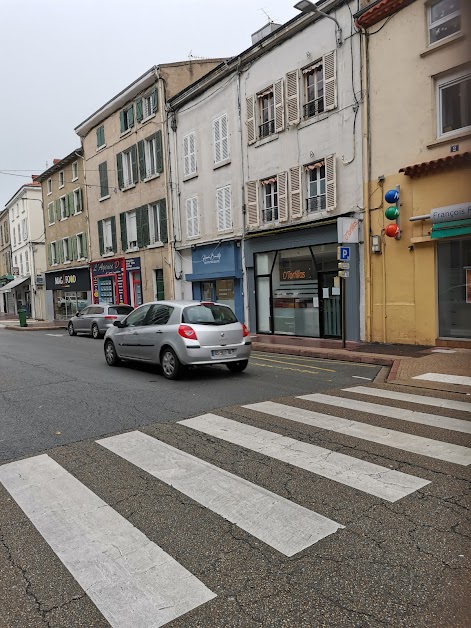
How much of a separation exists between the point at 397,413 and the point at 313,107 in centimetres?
1191

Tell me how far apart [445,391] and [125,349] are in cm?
627

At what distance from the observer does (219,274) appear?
1919cm

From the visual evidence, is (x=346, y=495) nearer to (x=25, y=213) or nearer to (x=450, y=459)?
(x=450, y=459)

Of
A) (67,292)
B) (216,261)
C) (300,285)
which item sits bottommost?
(300,285)

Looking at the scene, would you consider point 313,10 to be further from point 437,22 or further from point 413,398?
point 413,398

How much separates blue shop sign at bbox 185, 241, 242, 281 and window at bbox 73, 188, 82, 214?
13.4 m

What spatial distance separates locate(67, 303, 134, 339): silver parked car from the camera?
1941 centimetres

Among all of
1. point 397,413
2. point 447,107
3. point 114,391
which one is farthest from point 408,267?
point 114,391

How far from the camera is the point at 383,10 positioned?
12.4 m

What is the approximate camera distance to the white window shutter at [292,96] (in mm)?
15359

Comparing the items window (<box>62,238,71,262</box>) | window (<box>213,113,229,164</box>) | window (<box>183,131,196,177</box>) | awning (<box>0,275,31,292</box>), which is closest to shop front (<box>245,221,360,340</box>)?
window (<box>213,113,229,164</box>)

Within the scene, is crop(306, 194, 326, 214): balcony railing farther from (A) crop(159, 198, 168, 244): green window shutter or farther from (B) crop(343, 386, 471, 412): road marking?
(A) crop(159, 198, 168, 244): green window shutter

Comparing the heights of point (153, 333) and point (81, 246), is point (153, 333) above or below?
below

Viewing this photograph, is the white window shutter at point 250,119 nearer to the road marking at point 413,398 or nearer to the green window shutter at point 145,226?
the green window shutter at point 145,226
